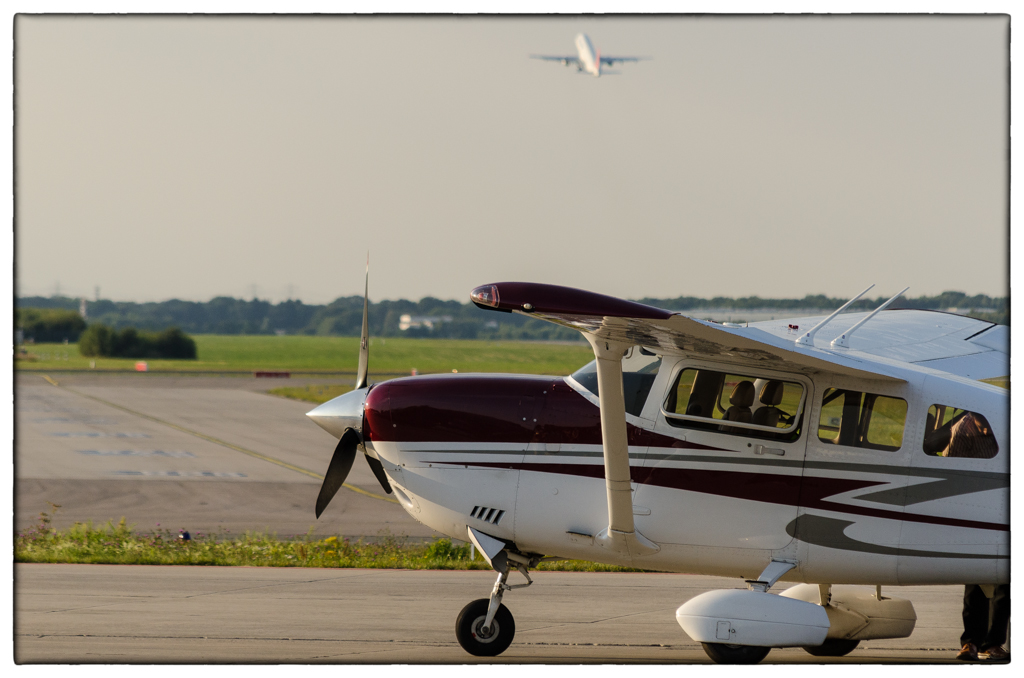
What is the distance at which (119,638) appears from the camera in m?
7.17

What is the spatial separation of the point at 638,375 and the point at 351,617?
12.0ft

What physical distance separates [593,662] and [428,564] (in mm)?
4425

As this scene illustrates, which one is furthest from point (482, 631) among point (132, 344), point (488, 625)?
point (132, 344)

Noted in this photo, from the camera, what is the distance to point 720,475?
6355mm

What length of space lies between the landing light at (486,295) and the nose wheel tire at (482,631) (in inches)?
123

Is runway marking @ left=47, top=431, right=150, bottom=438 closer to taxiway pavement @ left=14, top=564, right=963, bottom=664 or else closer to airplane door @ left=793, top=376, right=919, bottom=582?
taxiway pavement @ left=14, top=564, right=963, bottom=664

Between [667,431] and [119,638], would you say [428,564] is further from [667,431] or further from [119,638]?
[667,431]

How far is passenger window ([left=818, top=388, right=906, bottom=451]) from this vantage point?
6.20m

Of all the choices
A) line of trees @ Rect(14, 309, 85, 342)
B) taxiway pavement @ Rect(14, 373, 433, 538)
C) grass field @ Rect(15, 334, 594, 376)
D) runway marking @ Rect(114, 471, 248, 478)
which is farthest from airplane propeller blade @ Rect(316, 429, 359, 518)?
line of trees @ Rect(14, 309, 85, 342)

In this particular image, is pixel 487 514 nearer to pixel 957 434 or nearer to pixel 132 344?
pixel 957 434

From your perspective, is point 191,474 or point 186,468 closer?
point 191,474

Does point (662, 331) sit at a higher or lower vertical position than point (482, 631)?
higher

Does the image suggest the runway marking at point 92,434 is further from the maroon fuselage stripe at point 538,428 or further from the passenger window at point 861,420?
the passenger window at point 861,420

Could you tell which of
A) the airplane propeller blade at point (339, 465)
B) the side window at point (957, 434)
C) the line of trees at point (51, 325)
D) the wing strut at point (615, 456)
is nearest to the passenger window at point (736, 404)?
the wing strut at point (615, 456)
